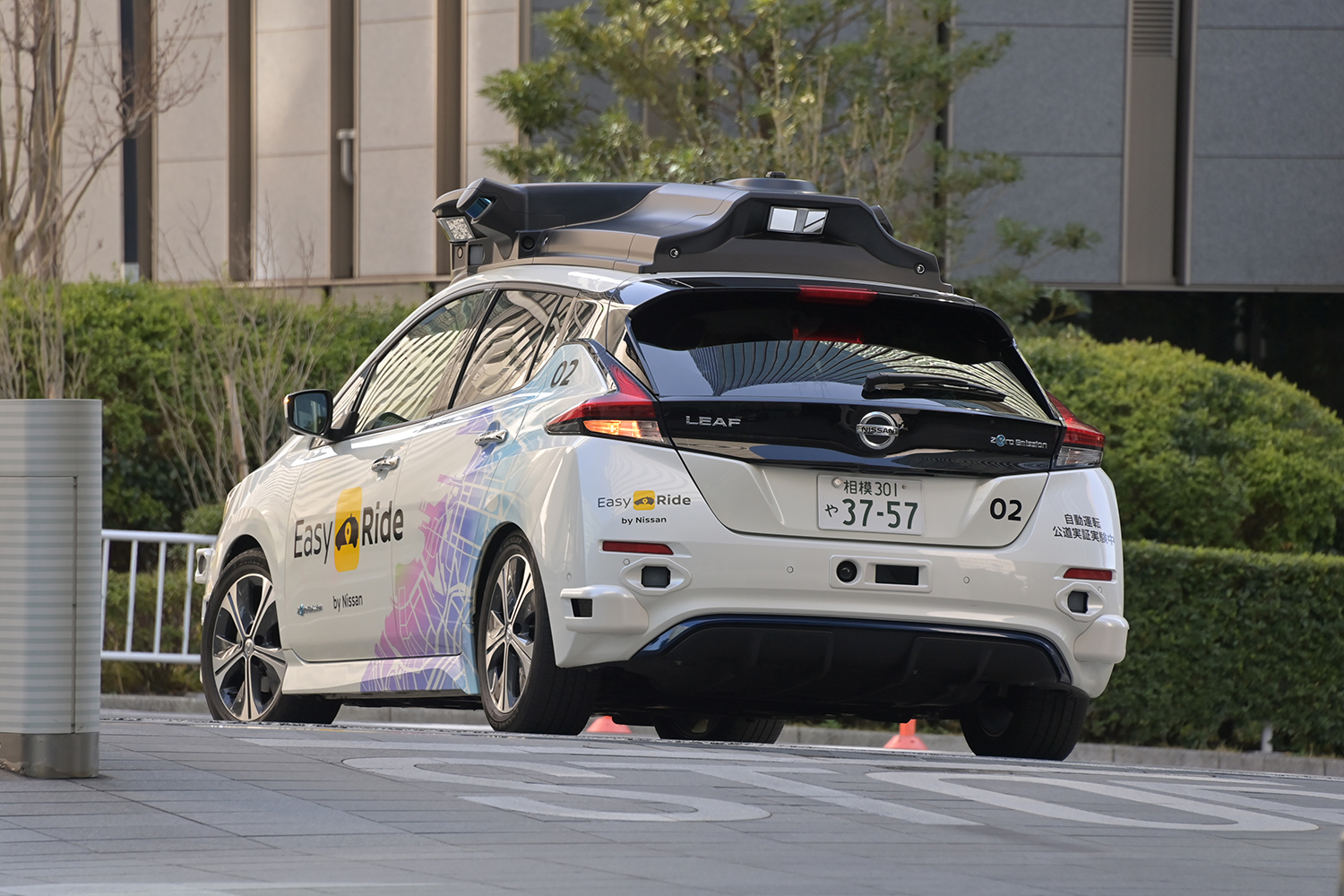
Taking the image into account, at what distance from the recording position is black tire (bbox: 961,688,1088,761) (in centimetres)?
775

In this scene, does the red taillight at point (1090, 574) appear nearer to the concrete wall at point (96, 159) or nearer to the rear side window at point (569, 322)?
the rear side window at point (569, 322)

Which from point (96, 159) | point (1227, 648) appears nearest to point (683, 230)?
point (1227, 648)

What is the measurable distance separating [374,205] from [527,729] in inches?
752

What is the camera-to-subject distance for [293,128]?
26.3 metres

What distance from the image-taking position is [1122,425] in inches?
648

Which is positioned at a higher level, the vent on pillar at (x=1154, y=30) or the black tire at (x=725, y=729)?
the vent on pillar at (x=1154, y=30)

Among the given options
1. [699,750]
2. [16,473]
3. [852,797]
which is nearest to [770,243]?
[699,750]

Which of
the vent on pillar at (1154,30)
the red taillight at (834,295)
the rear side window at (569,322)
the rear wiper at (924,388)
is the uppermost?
the vent on pillar at (1154,30)

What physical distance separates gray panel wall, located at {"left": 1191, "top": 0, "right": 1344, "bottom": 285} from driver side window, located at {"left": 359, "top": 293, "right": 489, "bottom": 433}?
16967mm

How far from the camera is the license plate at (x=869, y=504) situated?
23.1 ft

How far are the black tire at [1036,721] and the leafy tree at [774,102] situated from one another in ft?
34.6

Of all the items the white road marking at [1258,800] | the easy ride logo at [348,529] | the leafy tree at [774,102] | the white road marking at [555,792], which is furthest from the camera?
the leafy tree at [774,102]

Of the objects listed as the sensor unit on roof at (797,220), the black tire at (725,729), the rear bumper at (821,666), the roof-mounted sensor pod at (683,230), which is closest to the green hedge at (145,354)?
the black tire at (725,729)

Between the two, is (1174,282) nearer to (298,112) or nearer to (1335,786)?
(298,112)
